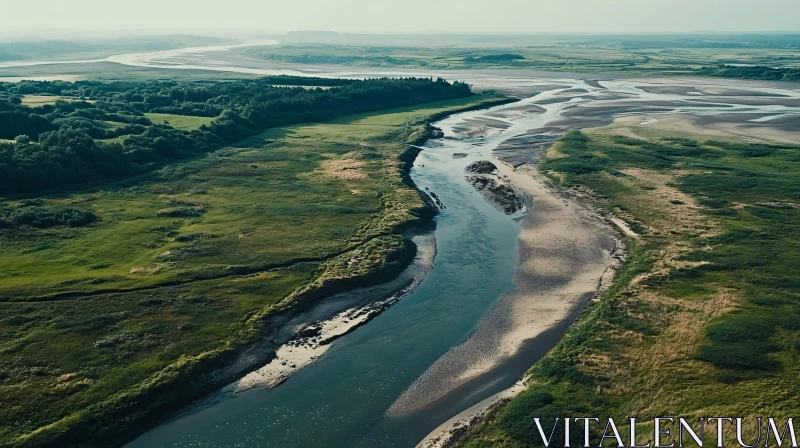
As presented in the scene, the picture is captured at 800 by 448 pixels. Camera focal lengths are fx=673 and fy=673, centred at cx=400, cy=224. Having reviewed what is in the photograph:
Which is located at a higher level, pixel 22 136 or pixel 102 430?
pixel 22 136

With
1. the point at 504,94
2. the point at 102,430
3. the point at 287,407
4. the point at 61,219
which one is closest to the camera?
the point at 102,430

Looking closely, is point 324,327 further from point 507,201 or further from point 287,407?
point 507,201

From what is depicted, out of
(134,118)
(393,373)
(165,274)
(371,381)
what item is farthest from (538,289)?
(134,118)

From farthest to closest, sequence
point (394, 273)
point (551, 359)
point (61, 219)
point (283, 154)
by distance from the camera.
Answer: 1. point (283, 154)
2. point (61, 219)
3. point (394, 273)
4. point (551, 359)

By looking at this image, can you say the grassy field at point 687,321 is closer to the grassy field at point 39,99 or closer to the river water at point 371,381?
the river water at point 371,381

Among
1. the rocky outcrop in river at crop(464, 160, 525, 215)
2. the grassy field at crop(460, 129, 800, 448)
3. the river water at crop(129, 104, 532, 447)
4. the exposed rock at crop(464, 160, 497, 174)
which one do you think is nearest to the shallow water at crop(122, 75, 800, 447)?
the river water at crop(129, 104, 532, 447)

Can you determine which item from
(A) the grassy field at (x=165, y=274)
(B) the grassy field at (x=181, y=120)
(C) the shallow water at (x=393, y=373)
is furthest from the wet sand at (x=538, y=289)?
(B) the grassy field at (x=181, y=120)

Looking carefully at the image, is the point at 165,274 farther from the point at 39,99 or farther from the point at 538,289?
the point at 39,99

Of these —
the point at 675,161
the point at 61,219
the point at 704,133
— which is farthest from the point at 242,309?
the point at 704,133

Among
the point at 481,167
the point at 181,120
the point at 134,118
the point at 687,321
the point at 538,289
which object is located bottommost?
the point at 538,289
